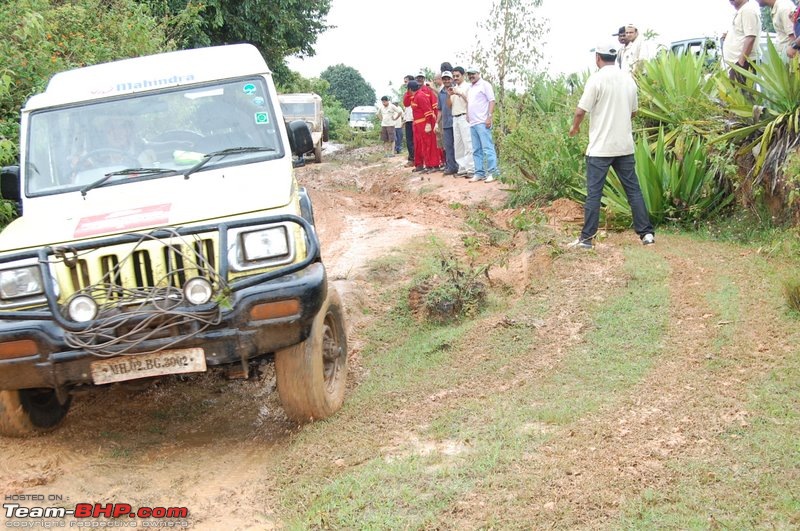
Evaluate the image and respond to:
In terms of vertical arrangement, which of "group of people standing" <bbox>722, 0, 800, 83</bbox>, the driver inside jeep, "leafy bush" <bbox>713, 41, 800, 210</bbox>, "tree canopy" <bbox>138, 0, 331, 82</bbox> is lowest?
"leafy bush" <bbox>713, 41, 800, 210</bbox>

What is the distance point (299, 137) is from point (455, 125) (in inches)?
349

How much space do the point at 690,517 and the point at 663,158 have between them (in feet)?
18.2

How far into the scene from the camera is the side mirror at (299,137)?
532cm

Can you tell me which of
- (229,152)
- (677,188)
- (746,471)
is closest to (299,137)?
(229,152)

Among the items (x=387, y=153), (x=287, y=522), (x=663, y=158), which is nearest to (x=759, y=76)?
(x=663, y=158)

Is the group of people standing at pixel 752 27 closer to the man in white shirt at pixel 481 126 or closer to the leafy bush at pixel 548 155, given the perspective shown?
the leafy bush at pixel 548 155

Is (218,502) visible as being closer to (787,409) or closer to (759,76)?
(787,409)

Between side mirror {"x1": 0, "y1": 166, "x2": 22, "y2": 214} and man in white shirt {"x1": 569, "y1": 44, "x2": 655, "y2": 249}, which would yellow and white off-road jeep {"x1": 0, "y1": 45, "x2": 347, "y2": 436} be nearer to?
side mirror {"x1": 0, "y1": 166, "x2": 22, "y2": 214}

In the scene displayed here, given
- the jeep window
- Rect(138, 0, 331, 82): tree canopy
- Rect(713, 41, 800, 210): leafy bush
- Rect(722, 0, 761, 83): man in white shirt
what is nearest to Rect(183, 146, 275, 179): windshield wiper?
Rect(713, 41, 800, 210): leafy bush

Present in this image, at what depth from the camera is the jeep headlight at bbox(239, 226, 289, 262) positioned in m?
4.12

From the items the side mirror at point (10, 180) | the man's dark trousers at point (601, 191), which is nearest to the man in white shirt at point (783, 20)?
the man's dark trousers at point (601, 191)

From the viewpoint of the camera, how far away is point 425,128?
15.6m

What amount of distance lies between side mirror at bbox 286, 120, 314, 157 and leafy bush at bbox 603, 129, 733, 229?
3754 mm

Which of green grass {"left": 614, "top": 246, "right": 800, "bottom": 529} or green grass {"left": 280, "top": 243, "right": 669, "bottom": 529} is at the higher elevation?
green grass {"left": 614, "top": 246, "right": 800, "bottom": 529}
